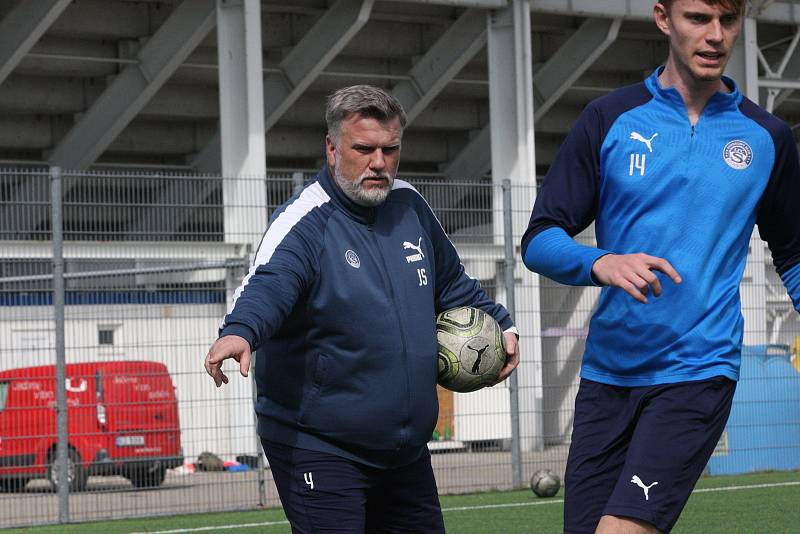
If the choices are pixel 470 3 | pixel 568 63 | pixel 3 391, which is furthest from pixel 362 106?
pixel 568 63

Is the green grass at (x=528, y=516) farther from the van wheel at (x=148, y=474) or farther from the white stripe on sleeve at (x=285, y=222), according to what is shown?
the white stripe on sleeve at (x=285, y=222)

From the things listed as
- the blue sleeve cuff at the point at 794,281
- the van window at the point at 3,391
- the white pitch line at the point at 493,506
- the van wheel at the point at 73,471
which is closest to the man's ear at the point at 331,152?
the blue sleeve cuff at the point at 794,281

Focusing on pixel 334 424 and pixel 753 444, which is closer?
pixel 334 424

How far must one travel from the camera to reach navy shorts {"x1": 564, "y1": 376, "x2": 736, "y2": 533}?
4012 millimetres

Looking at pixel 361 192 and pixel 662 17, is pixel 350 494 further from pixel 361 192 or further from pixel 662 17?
pixel 662 17

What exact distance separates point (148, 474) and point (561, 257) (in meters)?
8.93

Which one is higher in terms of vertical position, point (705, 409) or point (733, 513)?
Result: point (705, 409)

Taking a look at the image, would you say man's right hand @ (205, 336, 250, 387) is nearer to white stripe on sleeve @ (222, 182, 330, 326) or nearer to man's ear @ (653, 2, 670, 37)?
white stripe on sleeve @ (222, 182, 330, 326)

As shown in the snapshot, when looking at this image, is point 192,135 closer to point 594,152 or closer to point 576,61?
point 576,61

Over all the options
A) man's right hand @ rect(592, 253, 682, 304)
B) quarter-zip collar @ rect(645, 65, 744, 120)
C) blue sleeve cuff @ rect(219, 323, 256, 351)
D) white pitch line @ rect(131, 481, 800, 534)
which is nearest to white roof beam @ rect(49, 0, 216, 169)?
white pitch line @ rect(131, 481, 800, 534)

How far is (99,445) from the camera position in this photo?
12.3m

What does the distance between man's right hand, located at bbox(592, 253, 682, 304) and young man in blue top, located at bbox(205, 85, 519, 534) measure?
1.01m

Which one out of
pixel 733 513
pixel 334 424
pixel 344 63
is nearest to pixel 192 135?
pixel 344 63

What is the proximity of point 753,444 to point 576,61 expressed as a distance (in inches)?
505
